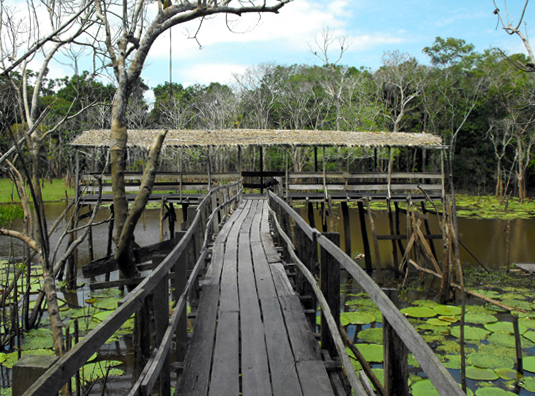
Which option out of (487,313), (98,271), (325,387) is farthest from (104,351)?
(487,313)

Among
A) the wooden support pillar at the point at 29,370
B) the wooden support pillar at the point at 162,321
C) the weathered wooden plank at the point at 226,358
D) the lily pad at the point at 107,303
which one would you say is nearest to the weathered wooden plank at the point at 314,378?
the weathered wooden plank at the point at 226,358

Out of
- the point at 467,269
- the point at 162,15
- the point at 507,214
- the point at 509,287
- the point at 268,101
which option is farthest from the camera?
the point at 268,101

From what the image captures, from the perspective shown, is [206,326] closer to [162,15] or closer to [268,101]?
[162,15]

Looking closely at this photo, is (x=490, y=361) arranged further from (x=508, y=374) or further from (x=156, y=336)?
(x=156, y=336)

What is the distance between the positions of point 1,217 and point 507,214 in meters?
24.0

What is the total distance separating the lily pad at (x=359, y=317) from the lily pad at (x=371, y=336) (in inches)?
12.6

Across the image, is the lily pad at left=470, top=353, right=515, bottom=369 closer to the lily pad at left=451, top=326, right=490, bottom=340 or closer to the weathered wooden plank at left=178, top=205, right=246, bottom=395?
the lily pad at left=451, top=326, right=490, bottom=340

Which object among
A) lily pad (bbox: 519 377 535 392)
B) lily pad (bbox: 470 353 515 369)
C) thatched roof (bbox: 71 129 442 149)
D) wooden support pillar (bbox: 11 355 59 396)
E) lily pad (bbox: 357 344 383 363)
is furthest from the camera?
thatched roof (bbox: 71 129 442 149)

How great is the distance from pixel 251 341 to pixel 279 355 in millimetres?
324

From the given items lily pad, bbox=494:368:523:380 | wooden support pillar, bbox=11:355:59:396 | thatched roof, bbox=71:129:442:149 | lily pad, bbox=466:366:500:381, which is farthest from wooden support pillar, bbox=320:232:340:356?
thatched roof, bbox=71:129:442:149

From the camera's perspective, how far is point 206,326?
363 cm

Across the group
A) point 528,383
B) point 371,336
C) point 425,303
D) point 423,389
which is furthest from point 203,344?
point 425,303

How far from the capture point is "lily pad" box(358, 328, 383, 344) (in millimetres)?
7016

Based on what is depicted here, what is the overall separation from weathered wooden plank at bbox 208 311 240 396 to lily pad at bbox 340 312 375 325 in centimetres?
448
